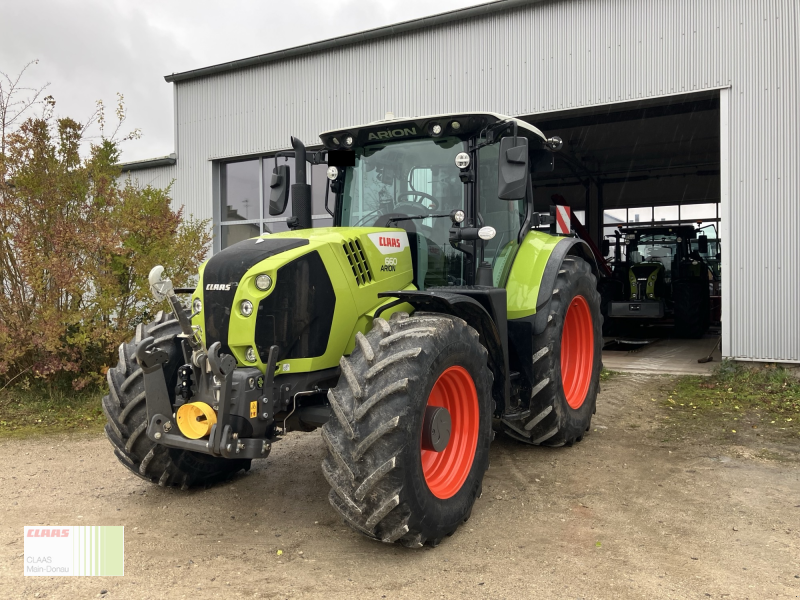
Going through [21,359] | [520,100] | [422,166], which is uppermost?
[520,100]

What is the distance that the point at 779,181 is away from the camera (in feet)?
26.6

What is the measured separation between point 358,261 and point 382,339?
74 centimetres

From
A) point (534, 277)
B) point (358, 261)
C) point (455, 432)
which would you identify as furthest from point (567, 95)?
point (455, 432)

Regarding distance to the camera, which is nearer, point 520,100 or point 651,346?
point 520,100

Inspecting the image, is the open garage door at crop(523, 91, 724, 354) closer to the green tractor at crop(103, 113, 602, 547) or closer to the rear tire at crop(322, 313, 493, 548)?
the green tractor at crop(103, 113, 602, 547)

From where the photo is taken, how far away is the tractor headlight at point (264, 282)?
11.8 ft

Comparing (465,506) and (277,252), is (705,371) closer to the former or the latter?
(465,506)

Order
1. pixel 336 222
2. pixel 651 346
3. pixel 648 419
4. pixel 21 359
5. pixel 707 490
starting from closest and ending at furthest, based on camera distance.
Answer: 1. pixel 707 490
2. pixel 336 222
3. pixel 648 419
4. pixel 21 359
5. pixel 651 346

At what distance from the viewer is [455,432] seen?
401 centimetres

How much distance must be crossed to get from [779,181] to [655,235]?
317 inches

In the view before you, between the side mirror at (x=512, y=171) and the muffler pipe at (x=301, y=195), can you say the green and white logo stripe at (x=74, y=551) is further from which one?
A: the side mirror at (x=512, y=171)

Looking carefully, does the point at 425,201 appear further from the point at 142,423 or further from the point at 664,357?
the point at 664,357

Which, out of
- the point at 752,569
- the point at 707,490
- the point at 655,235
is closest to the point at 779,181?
the point at 707,490

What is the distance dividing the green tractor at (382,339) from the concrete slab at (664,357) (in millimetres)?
4527
